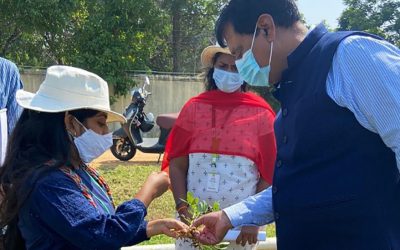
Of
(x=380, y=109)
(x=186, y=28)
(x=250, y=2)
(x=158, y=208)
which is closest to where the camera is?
(x=380, y=109)

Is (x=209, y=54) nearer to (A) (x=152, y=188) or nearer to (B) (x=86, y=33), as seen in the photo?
(A) (x=152, y=188)

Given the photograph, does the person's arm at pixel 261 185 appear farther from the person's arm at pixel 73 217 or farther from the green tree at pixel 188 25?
the green tree at pixel 188 25

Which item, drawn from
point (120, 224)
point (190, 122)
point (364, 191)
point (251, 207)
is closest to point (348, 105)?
point (364, 191)

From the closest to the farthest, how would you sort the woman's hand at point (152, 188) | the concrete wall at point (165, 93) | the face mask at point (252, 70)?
the face mask at point (252, 70)
the woman's hand at point (152, 188)
the concrete wall at point (165, 93)

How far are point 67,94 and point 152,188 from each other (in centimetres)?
66

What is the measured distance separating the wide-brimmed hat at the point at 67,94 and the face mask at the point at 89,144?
12cm

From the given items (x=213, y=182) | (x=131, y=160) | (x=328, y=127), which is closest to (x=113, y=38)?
(x=131, y=160)

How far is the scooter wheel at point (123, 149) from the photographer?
10.3m

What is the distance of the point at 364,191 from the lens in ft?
6.08

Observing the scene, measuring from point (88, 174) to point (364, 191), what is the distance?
119 cm

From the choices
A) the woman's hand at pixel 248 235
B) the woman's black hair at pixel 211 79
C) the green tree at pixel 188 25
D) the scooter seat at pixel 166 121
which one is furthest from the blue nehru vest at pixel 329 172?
the green tree at pixel 188 25

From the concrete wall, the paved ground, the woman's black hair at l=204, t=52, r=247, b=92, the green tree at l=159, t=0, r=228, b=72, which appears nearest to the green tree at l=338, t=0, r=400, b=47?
the green tree at l=159, t=0, r=228, b=72

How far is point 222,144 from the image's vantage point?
11.2ft

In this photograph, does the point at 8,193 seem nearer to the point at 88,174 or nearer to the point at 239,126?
the point at 88,174
